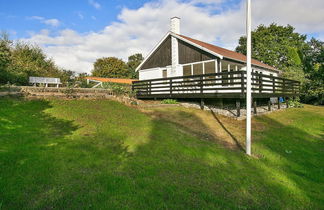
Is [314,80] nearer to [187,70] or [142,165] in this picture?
[187,70]

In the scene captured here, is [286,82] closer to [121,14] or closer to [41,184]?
[121,14]

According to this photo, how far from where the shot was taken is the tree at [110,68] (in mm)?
56812

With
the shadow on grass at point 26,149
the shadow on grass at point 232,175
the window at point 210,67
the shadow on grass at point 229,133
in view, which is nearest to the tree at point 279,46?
the window at point 210,67

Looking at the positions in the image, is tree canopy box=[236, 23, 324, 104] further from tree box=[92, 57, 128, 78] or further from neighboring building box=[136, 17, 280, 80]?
tree box=[92, 57, 128, 78]

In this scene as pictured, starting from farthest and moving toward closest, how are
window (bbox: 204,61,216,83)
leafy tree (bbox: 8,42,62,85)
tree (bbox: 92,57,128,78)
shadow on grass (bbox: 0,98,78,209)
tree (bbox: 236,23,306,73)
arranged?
tree (bbox: 92,57,128,78)
tree (bbox: 236,23,306,73)
leafy tree (bbox: 8,42,62,85)
window (bbox: 204,61,216,83)
shadow on grass (bbox: 0,98,78,209)

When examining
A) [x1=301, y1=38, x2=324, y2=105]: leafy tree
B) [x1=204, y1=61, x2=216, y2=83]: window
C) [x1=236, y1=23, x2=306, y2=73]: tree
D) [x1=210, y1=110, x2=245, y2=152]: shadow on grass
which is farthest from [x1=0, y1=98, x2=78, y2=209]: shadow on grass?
[x1=301, y1=38, x2=324, y2=105]: leafy tree

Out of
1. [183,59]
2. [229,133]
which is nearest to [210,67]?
[183,59]

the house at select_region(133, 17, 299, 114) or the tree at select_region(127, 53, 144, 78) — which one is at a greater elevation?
the tree at select_region(127, 53, 144, 78)

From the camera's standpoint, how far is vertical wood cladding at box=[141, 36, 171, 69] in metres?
18.9

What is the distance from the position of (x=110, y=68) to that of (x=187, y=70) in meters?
43.1

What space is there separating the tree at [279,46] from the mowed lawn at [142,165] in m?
24.9

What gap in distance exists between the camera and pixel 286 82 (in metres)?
17.5

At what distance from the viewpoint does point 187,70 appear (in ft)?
57.1

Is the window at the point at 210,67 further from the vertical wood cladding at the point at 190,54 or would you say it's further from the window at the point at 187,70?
the window at the point at 187,70
